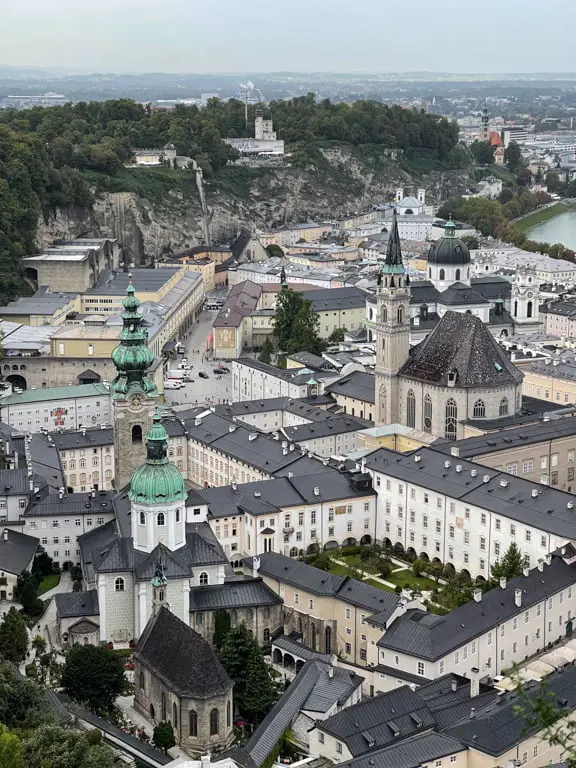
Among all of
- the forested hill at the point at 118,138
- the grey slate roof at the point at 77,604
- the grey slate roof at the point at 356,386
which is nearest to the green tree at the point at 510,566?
the grey slate roof at the point at 77,604

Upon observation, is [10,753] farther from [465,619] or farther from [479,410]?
[479,410]

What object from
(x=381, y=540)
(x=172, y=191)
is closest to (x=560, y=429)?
(x=381, y=540)

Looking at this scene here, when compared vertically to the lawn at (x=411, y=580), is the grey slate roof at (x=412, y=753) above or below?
above

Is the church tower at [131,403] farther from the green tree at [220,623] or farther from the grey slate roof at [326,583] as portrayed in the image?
the green tree at [220,623]

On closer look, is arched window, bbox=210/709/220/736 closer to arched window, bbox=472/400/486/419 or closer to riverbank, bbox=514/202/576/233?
arched window, bbox=472/400/486/419

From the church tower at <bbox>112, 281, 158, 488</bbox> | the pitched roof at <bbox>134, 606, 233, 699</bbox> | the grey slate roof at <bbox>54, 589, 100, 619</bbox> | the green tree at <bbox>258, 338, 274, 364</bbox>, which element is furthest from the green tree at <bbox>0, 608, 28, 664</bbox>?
the green tree at <bbox>258, 338, 274, 364</bbox>

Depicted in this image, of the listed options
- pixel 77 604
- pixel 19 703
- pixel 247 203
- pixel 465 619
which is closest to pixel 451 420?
pixel 465 619

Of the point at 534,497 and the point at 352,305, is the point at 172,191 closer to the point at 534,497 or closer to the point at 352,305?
the point at 352,305

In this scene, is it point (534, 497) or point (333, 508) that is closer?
point (534, 497)
